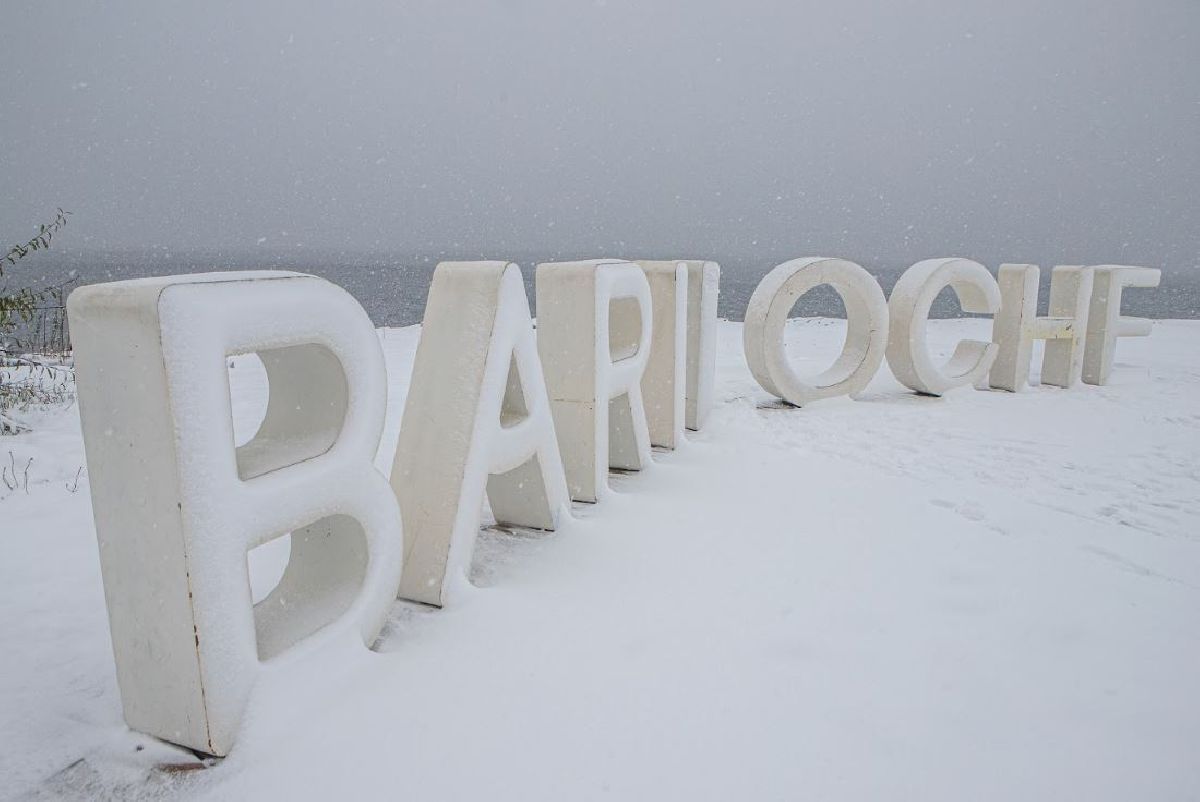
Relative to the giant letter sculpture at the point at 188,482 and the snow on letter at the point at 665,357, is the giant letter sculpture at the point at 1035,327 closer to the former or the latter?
the snow on letter at the point at 665,357

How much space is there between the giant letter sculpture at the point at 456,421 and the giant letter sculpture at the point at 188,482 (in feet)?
2.30

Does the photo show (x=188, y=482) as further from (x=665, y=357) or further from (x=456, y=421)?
(x=665, y=357)

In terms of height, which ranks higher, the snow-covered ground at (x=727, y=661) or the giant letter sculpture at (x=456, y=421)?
the giant letter sculpture at (x=456, y=421)

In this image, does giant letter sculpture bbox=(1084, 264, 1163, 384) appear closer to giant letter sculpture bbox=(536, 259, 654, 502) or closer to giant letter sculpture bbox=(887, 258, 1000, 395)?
giant letter sculpture bbox=(887, 258, 1000, 395)

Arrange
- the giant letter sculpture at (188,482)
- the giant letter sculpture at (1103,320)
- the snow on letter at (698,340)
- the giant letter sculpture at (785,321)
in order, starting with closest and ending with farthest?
the giant letter sculpture at (188,482) < the snow on letter at (698,340) < the giant letter sculpture at (785,321) < the giant letter sculpture at (1103,320)

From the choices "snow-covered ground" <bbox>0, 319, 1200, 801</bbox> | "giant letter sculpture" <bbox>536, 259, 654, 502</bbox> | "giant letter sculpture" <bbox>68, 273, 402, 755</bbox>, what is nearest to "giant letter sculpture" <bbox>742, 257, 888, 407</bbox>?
"snow-covered ground" <bbox>0, 319, 1200, 801</bbox>

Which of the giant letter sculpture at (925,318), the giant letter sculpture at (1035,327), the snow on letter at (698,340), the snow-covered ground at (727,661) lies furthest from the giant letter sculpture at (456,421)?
the giant letter sculpture at (1035,327)

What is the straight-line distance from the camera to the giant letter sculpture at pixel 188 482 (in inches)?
80.7

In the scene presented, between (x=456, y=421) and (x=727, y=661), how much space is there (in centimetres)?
153

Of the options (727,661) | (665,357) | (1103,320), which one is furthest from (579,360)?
(1103,320)

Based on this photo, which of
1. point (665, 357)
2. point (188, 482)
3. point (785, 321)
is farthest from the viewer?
point (785, 321)

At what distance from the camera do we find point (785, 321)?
764 cm

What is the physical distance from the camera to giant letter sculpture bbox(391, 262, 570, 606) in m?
3.23

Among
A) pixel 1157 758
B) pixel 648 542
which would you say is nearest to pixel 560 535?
pixel 648 542
